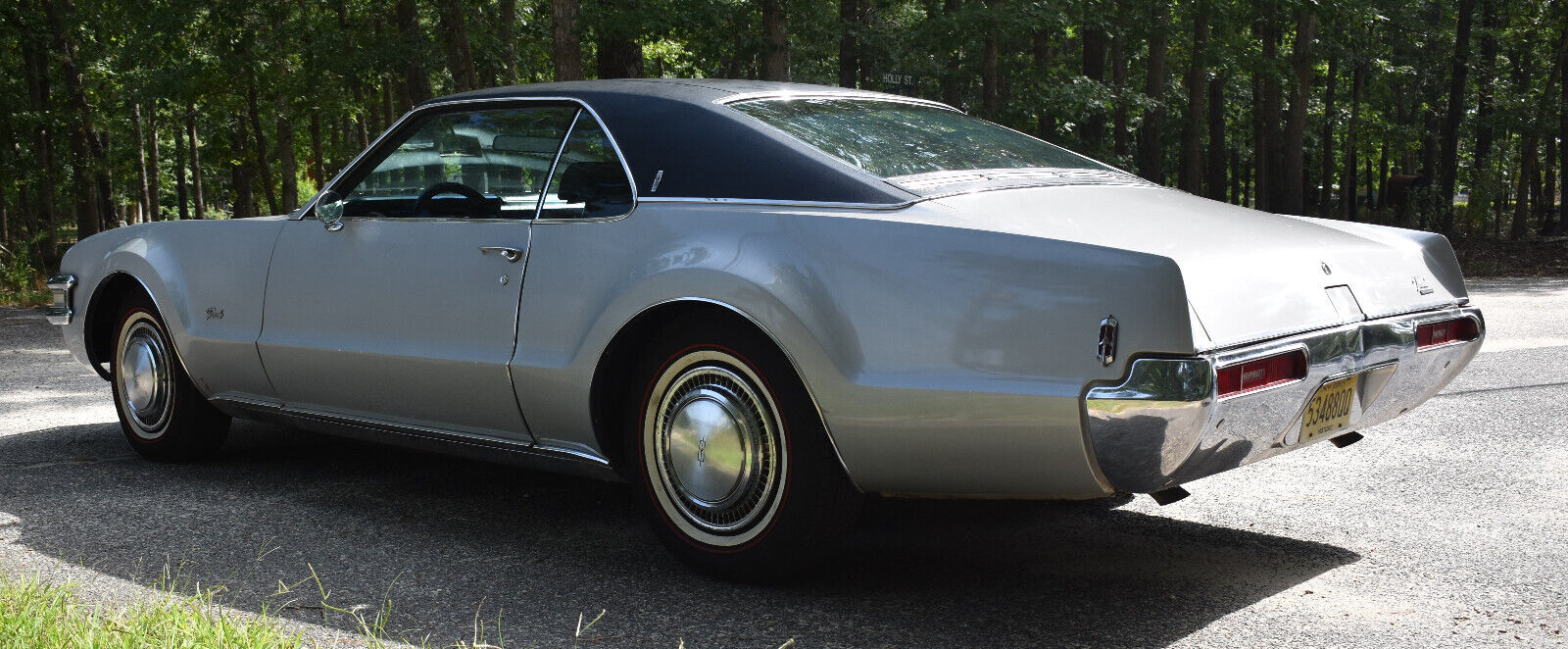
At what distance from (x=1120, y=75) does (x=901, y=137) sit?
2593 centimetres

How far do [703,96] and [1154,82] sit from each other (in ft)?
63.4

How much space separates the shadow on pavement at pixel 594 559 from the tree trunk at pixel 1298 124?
20.0 meters

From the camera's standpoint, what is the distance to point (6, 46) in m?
21.7

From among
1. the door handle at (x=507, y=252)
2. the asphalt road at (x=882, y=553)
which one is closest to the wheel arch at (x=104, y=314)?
the asphalt road at (x=882, y=553)

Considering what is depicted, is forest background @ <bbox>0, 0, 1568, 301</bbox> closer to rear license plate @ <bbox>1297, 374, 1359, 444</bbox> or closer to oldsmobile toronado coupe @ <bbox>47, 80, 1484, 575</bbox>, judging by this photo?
oldsmobile toronado coupe @ <bbox>47, 80, 1484, 575</bbox>

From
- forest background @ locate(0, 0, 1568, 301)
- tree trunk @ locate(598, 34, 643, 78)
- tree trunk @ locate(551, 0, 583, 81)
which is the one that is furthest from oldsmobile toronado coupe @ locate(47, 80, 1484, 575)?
tree trunk @ locate(598, 34, 643, 78)

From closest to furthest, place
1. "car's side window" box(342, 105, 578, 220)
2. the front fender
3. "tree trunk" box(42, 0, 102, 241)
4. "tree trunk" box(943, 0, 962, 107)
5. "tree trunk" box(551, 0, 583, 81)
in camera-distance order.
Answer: "car's side window" box(342, 105, 578, 220) < the front fender < "tree trunk" box(551, 0, 583, 81) < "tree trunk" box(943, 0, 962, 107) < "tree trunk" box(42, 0, 102, 241)

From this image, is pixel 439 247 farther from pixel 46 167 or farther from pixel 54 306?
pixel 46 167

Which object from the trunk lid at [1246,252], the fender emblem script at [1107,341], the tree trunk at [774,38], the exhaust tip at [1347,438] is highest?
the tree trunk at [774,38]

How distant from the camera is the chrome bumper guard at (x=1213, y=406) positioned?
2836 millimetres

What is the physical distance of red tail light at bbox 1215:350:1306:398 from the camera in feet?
9.54

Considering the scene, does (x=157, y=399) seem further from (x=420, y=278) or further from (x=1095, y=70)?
(x=1095, y=70)

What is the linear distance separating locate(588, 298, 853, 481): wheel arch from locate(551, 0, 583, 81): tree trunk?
29.2ft

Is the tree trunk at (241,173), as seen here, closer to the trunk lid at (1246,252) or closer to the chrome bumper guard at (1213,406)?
the trunk lid at (1246,252)
